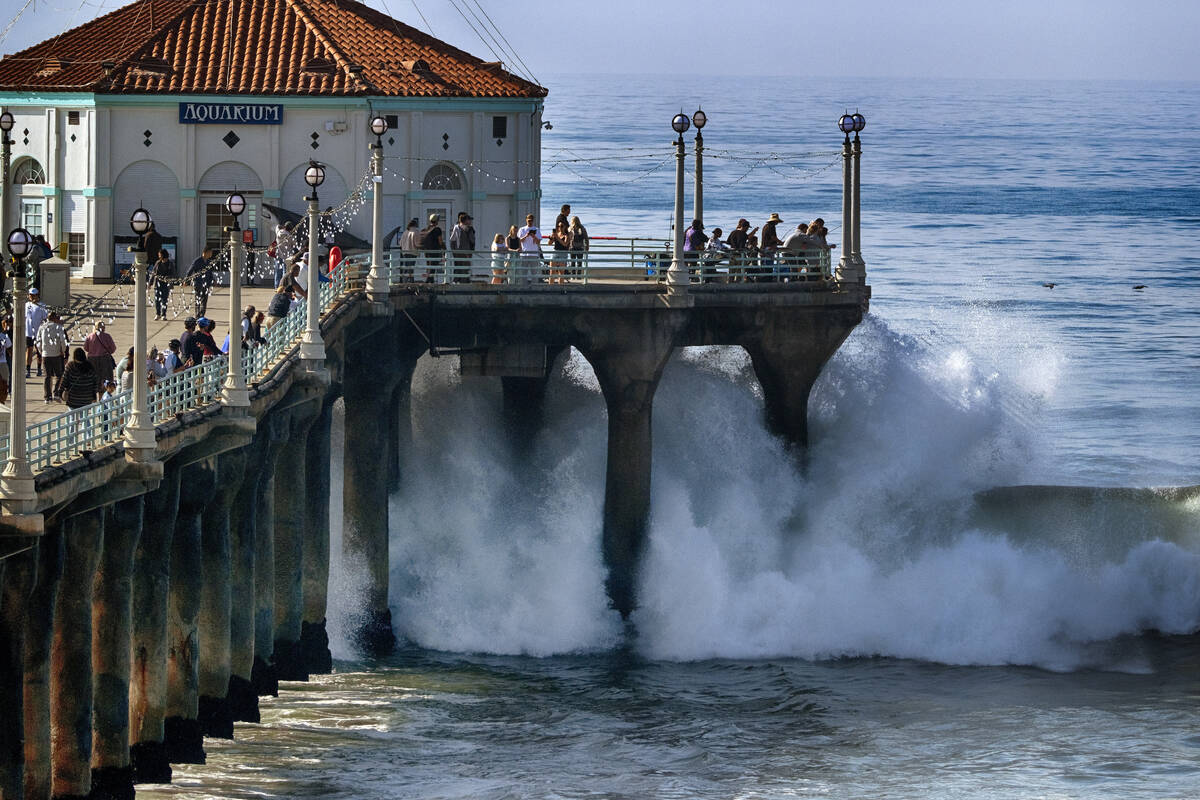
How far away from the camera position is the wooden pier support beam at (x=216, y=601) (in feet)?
121

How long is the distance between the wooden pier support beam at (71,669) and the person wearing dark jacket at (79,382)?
3.88 meters

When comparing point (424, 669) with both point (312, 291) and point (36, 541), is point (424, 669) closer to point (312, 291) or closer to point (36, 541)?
point (312, 291)

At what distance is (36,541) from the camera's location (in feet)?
93.2

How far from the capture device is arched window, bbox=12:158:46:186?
2110 inches

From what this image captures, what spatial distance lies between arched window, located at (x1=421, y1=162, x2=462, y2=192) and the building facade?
0.10ft

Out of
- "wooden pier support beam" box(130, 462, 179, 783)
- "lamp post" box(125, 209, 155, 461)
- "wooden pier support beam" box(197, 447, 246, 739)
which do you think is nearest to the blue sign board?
"wooden pier support beam" box(197, 447, 246, 739)

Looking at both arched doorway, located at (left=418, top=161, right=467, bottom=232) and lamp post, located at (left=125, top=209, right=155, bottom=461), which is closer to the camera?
lamp post, located at (left=125, top=209, right=155, bottom=461)

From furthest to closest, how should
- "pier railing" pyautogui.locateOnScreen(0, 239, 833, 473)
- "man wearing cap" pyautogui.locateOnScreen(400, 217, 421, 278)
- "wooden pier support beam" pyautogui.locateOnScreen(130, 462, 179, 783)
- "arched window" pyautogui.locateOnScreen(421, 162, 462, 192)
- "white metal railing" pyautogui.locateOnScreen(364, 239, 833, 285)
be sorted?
"arched window" pyautogui.locateOnScreen(421, 162, 462, 192) → "white metal railing" pyautogui.locateOnScreen(364, 239, 833, 285) → "man wearing cap" pyautogui.locateOnScreen(400, 217, 421, 278) → "pier railing" pyautogui.locateOnScreen(0, 239, 833, 473) → "wooden pier support beam" pyautogui.locateOnScreen(130, 462, 179, 783)

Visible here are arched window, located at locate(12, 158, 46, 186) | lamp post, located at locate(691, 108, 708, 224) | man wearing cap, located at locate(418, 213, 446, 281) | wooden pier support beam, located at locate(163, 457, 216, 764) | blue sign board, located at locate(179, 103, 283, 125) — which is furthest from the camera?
arched window, located at locate(12, 158, 46, 186)

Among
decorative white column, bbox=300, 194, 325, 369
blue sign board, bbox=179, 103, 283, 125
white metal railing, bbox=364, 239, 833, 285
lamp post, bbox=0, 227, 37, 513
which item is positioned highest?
blue sign board, bbox=179, 103, 283, 125

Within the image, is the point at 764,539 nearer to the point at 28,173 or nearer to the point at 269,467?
the point at 269,467

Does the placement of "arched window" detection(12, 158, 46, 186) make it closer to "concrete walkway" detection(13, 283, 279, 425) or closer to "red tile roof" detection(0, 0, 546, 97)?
"red tile roof" detection(0, 0, 546, 97)

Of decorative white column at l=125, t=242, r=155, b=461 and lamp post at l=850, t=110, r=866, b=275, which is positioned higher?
lamp post at l=850, t=110, r=866, b=275

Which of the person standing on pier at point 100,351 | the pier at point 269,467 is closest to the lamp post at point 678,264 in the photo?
the pier at point 269,467
